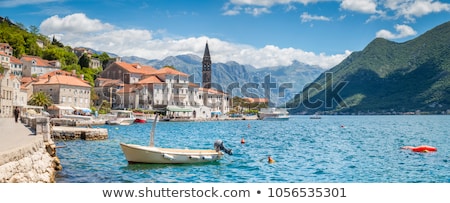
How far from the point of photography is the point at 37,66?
39125 mm

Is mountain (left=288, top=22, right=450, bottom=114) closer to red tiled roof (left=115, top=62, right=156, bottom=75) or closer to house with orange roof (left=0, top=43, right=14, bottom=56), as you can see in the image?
house with orange roof (left=0, top=43, right=14, bottom=56)

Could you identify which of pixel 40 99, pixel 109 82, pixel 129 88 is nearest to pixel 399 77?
pixel 40 99

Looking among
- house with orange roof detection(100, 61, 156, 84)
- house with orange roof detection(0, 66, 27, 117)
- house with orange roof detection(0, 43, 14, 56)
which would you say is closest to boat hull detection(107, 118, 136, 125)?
house with orange roof detection(100, 61, 156, 84)

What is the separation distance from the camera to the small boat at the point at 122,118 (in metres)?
42.4

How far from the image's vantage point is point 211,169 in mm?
14023

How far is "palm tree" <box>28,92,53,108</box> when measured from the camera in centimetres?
3732

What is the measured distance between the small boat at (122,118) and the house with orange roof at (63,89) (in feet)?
8.84

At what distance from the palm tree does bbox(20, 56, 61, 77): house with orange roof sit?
1824 millimetres

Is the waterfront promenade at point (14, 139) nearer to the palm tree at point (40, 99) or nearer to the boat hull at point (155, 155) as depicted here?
the boat hull at point (155, 155)

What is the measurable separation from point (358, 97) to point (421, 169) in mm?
20978

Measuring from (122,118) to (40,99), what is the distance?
870 centimetres

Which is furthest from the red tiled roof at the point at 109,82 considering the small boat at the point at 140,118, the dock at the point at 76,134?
the dock at the point at 76,134

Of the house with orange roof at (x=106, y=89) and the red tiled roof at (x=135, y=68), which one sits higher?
the red tiled roof at (x=135, y=68)
